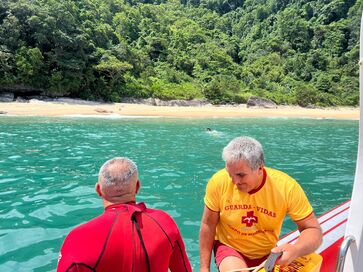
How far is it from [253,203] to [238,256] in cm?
47

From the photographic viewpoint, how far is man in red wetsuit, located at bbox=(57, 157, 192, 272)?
2035mm

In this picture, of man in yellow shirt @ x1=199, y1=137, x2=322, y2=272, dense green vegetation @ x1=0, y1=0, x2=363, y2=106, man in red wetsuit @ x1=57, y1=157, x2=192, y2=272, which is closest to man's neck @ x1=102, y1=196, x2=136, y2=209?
man in red wetsuit @ x1=57, y1=157, x2=192, y2=272

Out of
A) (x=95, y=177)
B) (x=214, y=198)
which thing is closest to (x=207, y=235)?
(x=214, y=198)

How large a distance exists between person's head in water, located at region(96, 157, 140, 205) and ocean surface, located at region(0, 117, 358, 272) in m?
2.92

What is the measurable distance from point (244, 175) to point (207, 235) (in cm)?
71

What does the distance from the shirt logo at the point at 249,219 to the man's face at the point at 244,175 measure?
22cm

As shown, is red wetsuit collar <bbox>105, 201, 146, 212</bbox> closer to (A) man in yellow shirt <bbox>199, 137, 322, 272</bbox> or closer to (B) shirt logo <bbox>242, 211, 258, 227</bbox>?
(A) man in yellow shirt <bbox>199, 137, 322, 272</bbox>

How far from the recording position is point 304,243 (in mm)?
2852

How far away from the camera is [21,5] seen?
38969 mm

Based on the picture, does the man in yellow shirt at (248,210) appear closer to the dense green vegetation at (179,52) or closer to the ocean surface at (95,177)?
the ocean surface at (95,177)

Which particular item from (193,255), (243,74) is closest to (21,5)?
(243,74)

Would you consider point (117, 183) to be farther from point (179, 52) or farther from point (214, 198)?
point (179, 52)

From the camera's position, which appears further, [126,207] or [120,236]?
[126,207]

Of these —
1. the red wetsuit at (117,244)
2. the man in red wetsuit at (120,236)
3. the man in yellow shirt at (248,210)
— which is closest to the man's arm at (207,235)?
the man in yellow shirt at (248,210)
